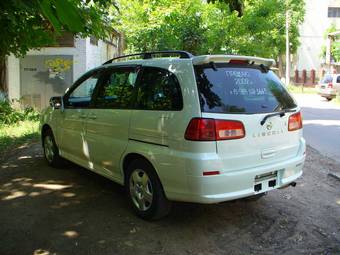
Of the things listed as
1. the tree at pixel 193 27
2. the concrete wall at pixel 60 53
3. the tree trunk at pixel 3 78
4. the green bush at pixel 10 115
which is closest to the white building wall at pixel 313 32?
the tree at pixel 193 27

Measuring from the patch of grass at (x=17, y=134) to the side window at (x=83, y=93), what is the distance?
9.73 ft

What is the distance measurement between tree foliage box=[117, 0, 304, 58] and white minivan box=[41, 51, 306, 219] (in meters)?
7.50

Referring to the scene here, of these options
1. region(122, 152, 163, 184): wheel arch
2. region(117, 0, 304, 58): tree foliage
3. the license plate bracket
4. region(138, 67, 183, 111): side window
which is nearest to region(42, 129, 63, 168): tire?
region(122, 152, 163, 184): wheel arch

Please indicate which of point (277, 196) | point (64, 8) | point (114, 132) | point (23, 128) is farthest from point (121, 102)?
point (23, 128)

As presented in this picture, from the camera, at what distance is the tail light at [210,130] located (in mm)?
3979

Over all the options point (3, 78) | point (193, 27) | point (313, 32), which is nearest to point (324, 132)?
point (193, 27)

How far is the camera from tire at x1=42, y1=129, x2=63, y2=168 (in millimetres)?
6857

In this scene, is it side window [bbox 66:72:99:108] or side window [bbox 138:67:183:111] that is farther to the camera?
side window [bbox 66:72:99:108]

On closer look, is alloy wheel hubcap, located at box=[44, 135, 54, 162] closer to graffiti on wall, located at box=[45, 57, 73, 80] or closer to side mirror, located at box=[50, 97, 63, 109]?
side mirror, located at box=[50, 97, 63, 109]

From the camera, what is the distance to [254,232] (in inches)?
174

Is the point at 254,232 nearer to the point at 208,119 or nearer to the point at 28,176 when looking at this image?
the point at 208,119

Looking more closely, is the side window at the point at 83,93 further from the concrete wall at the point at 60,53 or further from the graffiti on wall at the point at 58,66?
the graffiti on wall at the point at 58,66

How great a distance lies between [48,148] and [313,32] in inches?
1739

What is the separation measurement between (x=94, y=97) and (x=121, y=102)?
0.72 m
